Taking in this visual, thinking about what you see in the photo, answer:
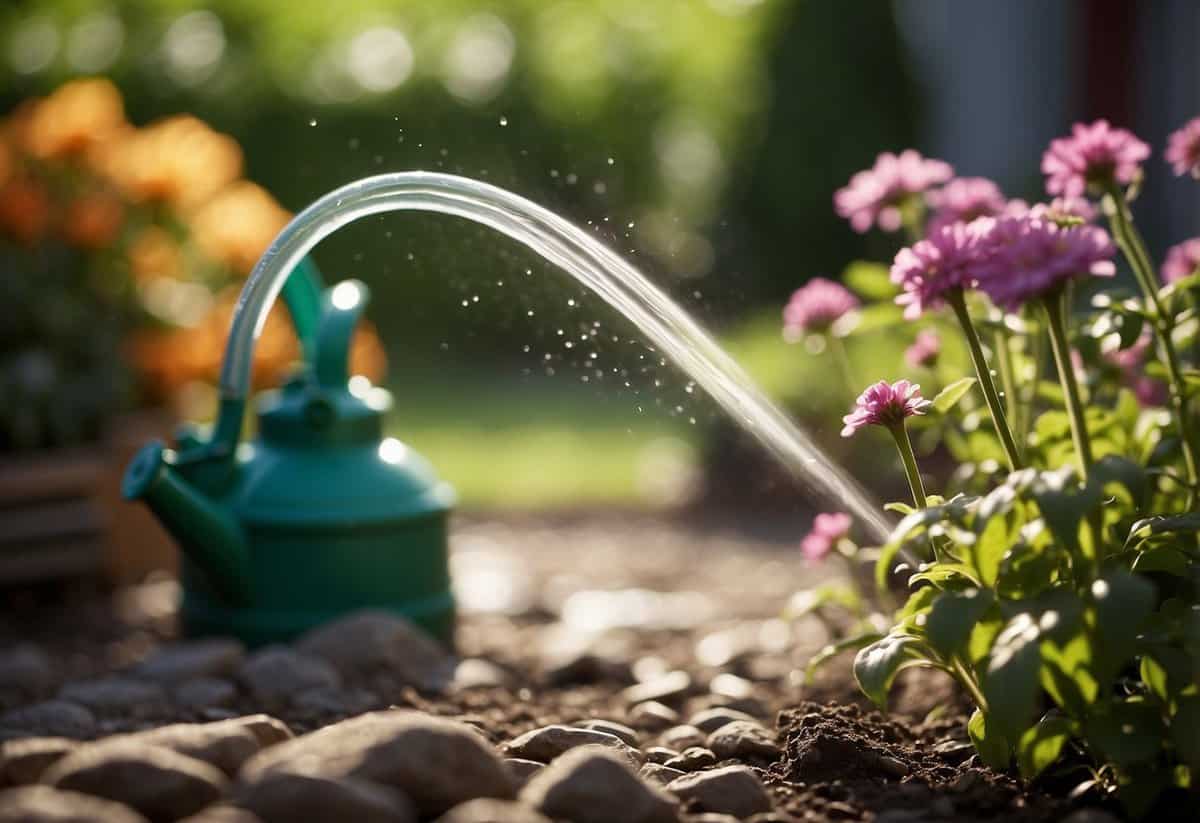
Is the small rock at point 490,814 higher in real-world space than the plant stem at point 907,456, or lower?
lower

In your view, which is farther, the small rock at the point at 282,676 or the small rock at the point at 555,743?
the small rock at the point at 282,676

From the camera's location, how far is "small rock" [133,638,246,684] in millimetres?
2225

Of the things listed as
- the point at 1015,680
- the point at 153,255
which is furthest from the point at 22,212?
the point at 1015,680

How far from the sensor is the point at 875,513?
2254 millimetres

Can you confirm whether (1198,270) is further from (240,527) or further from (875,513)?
(240,527)

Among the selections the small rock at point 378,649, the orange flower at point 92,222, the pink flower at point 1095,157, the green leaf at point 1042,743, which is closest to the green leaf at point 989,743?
the green leaf at point 1042,743

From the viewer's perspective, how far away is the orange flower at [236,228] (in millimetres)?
3439

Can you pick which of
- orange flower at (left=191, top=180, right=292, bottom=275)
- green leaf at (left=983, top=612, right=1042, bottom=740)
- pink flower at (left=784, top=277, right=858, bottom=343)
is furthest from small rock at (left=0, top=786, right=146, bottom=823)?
orange flower at (left=191, top=180, right=292, bottom=275)

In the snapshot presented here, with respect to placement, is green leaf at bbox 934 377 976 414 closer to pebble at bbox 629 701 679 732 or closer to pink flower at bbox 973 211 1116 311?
pink flower at bbox 973 211 1116 311

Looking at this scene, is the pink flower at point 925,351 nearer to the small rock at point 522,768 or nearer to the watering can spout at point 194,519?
the small rock at point 522,768

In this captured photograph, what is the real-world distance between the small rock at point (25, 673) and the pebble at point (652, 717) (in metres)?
0.95

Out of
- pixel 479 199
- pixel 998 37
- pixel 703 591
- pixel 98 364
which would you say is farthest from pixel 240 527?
pixel 998 37

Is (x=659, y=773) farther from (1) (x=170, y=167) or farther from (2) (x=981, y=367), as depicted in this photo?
(1) (x=170, y=167)

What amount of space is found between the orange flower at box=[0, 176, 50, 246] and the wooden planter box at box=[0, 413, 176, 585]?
0.50m
